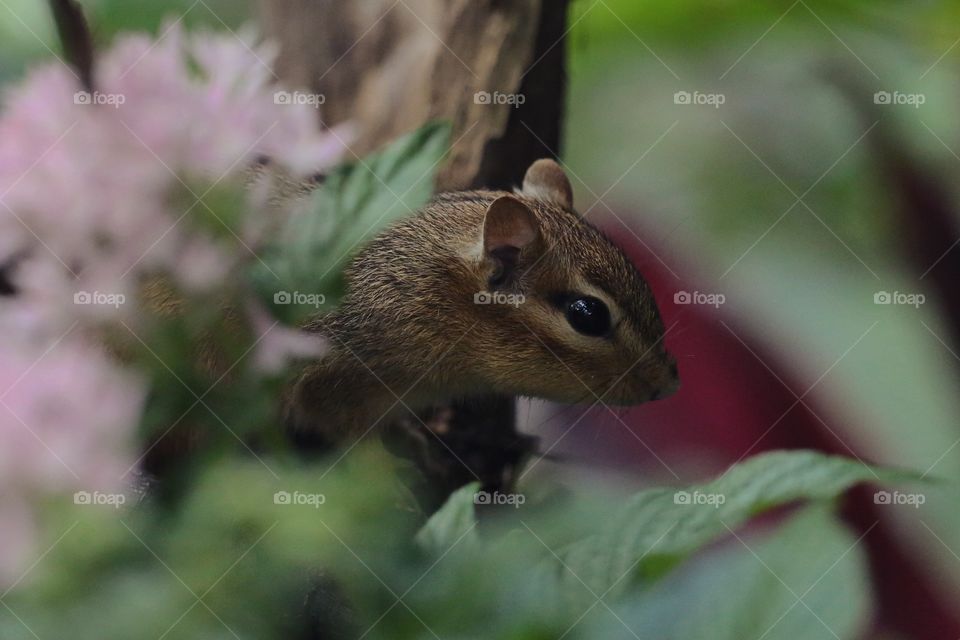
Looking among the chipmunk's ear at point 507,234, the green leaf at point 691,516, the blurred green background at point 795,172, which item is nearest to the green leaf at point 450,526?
the green leaf at point 691,516

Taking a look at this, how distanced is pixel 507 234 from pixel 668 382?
18cm

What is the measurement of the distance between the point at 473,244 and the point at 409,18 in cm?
21

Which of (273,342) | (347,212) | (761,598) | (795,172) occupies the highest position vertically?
(795,172)

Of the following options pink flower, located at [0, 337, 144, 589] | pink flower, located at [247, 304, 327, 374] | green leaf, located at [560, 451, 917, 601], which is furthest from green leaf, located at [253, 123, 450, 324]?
green leaf, located at [560, 451, 917, 601]

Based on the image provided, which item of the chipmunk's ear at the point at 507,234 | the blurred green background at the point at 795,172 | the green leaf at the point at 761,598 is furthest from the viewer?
the blurred green background at the point at 795,172

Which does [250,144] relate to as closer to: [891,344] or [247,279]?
[247,279]

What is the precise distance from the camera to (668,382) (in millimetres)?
703

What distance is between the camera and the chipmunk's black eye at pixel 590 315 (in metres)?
0.67

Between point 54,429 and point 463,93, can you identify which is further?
point 463,93

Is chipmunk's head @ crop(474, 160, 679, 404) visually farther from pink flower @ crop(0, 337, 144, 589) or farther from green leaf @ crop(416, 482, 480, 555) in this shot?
pink flower @ crop(0, 337, 144, 589)

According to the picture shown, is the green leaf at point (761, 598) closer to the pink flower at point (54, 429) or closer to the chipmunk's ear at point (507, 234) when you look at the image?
the chipmunk's ear at point (507, 234)

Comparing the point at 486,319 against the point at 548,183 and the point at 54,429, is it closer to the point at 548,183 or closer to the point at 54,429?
the point at 548,183

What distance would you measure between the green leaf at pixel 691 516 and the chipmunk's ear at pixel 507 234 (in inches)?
8.1

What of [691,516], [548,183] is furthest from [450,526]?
[548,183]
